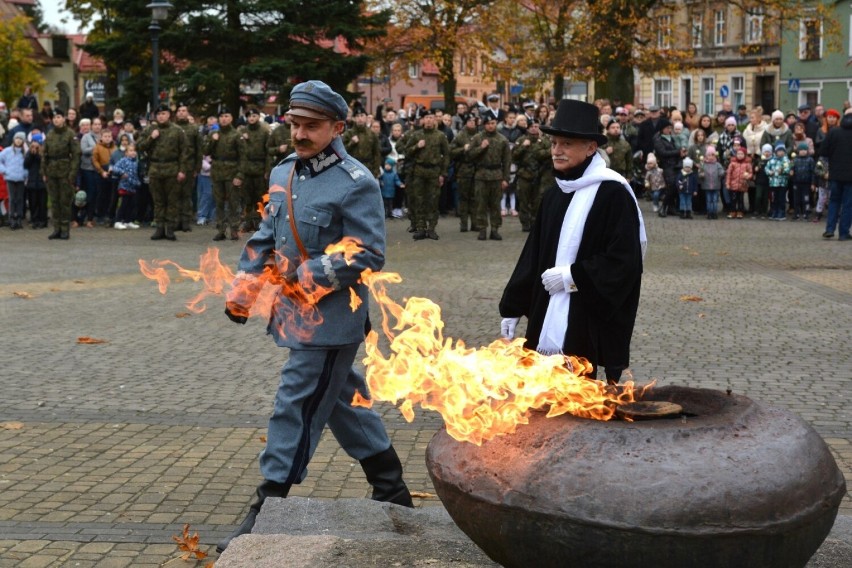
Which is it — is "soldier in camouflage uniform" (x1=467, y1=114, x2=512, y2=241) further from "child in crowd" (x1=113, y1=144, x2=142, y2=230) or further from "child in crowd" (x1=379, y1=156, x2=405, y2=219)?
"child in crowd" (x1=113, y1=144, x2=142, y2=230)

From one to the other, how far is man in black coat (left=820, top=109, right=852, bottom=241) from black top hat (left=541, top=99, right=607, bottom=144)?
14761 mm

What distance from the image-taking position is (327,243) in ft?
17.5

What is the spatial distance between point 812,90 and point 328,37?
32.1 meters

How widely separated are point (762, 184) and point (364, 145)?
842 cm

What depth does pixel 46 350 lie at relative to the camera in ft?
33.6

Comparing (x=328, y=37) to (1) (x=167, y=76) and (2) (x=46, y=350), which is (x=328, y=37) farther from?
(2) (x=46, y=350)

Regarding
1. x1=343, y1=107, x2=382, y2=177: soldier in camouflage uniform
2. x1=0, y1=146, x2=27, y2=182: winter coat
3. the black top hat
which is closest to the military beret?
the black top hat

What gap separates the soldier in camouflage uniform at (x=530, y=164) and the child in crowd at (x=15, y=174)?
27.8 feet

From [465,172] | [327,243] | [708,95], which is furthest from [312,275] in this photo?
[708,95]

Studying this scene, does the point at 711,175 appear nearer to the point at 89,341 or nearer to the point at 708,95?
the point at 89,341

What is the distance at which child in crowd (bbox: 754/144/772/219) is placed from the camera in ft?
78.0

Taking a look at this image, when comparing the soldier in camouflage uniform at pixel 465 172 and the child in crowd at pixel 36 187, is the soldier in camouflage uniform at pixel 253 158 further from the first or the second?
the child in crowd at pixel 36 187

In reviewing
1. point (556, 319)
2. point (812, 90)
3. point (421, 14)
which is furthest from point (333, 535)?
point (812, 90)

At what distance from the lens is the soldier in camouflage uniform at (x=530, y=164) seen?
833 inches
